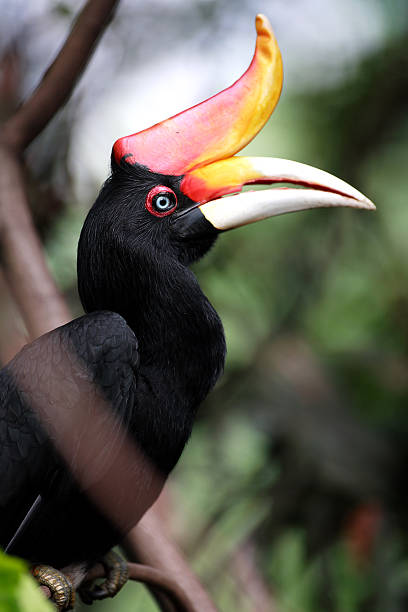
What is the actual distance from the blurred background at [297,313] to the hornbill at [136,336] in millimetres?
706

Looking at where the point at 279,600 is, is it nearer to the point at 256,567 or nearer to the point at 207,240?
the point at 256,567

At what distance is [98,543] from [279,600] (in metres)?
1.25

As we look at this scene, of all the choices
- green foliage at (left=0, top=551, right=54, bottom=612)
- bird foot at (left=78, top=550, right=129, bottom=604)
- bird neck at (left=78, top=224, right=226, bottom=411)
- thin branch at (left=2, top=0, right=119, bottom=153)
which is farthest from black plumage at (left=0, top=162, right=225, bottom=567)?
green foliage at (left=0, top=551, right=54, bottom=612)

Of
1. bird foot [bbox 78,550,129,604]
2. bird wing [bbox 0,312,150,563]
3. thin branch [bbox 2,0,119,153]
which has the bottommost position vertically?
bird foot [bbox 78,550,129,604]

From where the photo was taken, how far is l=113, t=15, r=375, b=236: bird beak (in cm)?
136

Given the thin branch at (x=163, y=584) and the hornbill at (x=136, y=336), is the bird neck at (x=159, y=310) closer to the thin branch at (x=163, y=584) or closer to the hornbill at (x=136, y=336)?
the hornbill at (x=136, y=336)

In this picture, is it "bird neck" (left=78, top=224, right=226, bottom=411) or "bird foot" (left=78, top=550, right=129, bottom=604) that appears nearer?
"bird neck" (left=78, top=224, right=226, bottom=411)

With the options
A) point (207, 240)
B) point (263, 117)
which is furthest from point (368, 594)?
point (263, 117)

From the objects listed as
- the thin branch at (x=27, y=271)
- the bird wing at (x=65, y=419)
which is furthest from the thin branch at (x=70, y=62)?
the bird wing at (x=65, y=419)

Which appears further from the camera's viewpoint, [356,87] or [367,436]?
[356,87]

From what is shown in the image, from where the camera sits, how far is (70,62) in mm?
1502

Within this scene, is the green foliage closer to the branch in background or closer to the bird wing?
the bird wing

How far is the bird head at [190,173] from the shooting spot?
4.47 ft

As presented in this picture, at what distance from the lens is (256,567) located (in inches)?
94.3
